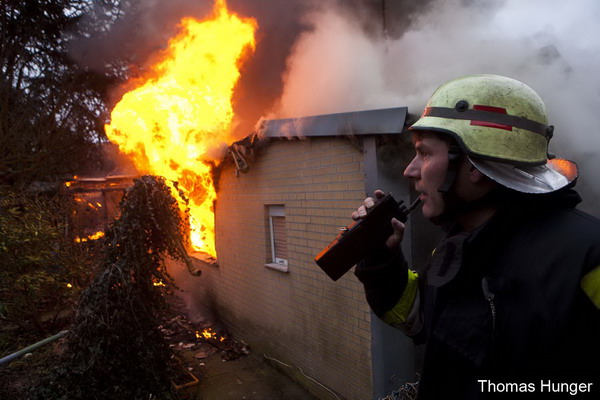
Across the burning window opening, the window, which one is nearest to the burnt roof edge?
the window

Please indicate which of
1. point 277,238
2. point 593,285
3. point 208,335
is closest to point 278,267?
point 277,238

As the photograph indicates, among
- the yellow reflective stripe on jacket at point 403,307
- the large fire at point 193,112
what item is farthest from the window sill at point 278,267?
the yellow reflective stripe on jacket at point 403,307

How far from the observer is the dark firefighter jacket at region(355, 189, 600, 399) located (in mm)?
1074

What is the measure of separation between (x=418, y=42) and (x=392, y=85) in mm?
1267

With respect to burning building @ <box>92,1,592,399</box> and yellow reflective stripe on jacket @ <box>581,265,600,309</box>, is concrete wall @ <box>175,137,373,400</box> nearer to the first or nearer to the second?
burning building @ <box>92,1,592,399</box>

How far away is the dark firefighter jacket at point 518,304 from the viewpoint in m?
1.07

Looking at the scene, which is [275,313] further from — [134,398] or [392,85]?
[392,85]

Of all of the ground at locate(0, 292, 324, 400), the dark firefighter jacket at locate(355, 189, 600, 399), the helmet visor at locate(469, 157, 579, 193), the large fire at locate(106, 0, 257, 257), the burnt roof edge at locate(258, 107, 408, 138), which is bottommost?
the ground at locate(0, 292, 324, 400)

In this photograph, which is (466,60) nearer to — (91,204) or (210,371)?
(210,371)

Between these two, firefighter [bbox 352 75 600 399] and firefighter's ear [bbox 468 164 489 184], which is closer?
firefighter [bbox 352 75 600 399]

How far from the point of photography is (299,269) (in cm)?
531

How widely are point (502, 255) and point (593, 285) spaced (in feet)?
0.90

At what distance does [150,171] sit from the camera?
26.8 ft

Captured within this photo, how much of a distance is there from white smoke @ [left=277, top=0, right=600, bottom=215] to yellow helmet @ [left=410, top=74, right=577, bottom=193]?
250 cm
